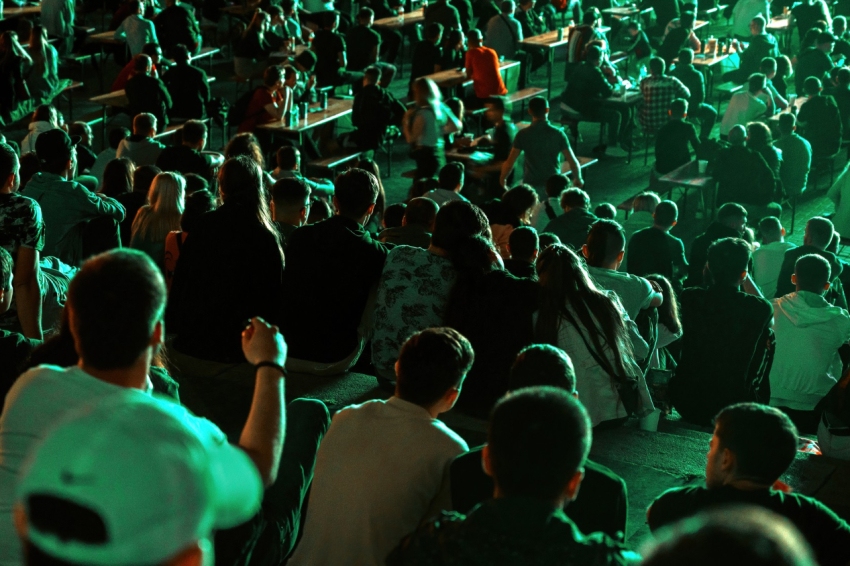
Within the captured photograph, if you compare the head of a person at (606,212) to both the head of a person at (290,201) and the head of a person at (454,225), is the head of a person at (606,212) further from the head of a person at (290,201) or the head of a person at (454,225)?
the head of a person at (454,225)

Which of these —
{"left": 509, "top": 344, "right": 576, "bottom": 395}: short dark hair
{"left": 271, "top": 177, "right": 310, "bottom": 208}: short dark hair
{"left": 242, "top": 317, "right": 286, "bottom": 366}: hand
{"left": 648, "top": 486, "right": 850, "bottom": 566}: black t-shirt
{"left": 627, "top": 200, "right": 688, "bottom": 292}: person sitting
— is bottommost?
{"left": 627, "top": 200, "right": 688, "bottom": 292}: person sitting

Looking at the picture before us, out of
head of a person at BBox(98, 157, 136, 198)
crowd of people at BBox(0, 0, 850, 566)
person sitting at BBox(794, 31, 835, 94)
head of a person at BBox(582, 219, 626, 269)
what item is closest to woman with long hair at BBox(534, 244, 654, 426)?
crowd of people at BBox(0, 0, 850, 566)

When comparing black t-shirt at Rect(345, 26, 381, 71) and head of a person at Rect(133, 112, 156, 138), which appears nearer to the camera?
head of a person at Rect(133, 112, 156, 138)

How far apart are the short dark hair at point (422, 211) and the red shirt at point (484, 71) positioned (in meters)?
6.42

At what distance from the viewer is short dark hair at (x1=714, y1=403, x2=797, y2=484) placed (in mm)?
2625

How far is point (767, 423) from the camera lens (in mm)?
2664

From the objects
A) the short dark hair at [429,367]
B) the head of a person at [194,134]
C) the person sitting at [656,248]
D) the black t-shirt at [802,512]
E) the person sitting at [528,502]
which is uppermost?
the person sitting at [528,502]

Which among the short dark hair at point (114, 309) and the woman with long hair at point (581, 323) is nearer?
the short dark hair at point (114, 309)

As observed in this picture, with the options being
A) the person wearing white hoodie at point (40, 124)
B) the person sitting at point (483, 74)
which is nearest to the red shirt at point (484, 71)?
the person sitting at point (483, 74)

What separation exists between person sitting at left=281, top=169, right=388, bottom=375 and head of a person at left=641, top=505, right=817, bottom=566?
3338 millimetres

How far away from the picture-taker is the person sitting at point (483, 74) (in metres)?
11.8

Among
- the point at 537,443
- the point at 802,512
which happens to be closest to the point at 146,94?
the point at 802,512

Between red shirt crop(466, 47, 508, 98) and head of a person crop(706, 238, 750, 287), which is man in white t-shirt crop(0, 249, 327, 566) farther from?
red shirt crop(466, 47, 508, 98)

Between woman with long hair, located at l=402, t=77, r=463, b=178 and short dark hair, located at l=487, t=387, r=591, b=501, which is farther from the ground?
Answer: short dark hair, located at l=487, t=387, r=591, b=501
